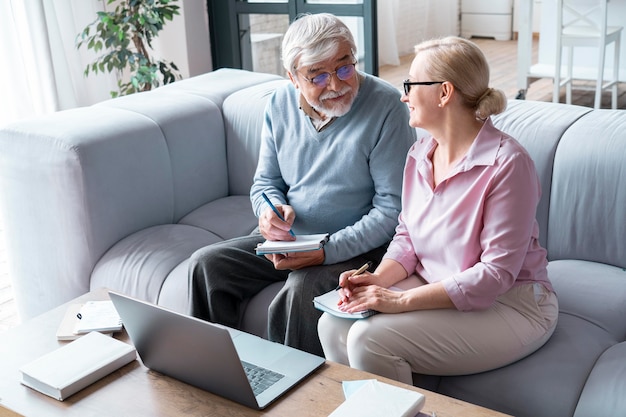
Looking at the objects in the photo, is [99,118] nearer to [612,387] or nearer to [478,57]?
[478,57]

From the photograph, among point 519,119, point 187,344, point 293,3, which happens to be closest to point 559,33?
point 293,3

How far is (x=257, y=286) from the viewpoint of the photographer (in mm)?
2209

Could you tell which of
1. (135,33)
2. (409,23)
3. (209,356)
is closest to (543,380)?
(209,356)

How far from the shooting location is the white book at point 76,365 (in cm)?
151

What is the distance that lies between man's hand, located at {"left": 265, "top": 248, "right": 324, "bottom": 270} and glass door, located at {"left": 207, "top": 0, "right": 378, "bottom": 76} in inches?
97.0

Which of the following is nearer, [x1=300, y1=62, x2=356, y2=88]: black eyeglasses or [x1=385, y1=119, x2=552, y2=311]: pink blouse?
[x1=385, y1=119, x2=552, y2=311]: pink blouse

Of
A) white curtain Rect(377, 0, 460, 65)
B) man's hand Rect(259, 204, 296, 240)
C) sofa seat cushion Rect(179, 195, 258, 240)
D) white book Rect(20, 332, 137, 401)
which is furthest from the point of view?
white curtain Rect(377, 0, 460, 65)

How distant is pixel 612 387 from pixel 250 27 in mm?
3675

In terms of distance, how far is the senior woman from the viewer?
5.50 ft

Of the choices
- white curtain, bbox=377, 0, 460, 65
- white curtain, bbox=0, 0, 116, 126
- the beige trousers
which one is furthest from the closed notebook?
white curtain, bbox=377, 0, 460, 65

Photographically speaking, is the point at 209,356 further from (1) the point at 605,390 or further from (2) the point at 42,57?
(2) the point at 42,57

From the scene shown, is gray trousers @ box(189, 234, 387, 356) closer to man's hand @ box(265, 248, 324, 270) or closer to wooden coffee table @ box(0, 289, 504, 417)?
man's hand @ box(265, 248, 324, 270)

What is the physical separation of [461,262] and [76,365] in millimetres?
895

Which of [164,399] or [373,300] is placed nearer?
[164,399]
